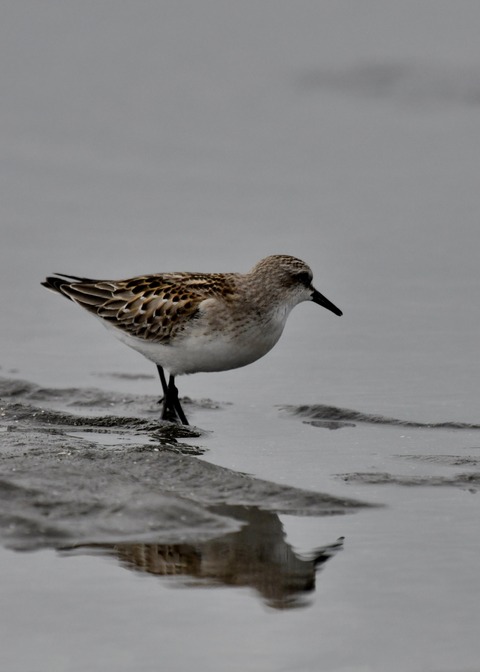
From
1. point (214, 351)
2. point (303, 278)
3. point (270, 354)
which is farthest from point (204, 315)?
point (270, 354)

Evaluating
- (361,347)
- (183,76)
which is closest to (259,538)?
(361,347)

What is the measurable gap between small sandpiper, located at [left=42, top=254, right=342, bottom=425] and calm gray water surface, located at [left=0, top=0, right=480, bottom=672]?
0.37m

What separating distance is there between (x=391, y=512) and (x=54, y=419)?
2905mm

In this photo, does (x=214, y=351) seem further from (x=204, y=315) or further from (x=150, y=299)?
(x=150, y=299)

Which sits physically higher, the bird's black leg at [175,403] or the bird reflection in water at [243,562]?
the bird's black leg at [175,403]

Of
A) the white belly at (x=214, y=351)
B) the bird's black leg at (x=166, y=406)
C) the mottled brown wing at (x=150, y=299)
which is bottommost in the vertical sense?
the bird's black leg at (x=166, y=406)

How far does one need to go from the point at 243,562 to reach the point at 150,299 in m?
4.03

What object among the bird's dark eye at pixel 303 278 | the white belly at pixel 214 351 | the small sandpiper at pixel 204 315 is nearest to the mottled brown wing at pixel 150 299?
the small sandpiper at pixel 204 315

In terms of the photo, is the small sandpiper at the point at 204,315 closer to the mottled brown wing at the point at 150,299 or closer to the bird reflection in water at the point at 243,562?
the mottled brown wing at the point at 150,299

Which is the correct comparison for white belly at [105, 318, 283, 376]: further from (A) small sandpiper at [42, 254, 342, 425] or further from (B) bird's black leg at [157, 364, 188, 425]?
(B) bird's black leg at [157, 364, 188, 425]

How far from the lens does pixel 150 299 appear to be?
9.77 meters

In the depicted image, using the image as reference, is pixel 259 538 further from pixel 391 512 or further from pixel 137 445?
pixel 137 445

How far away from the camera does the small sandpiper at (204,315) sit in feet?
30.5

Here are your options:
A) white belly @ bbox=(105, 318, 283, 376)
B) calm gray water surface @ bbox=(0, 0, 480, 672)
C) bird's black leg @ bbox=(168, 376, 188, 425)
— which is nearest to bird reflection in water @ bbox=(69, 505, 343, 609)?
calm gray water surface @ bbox=(0, 0, 480, 672)
